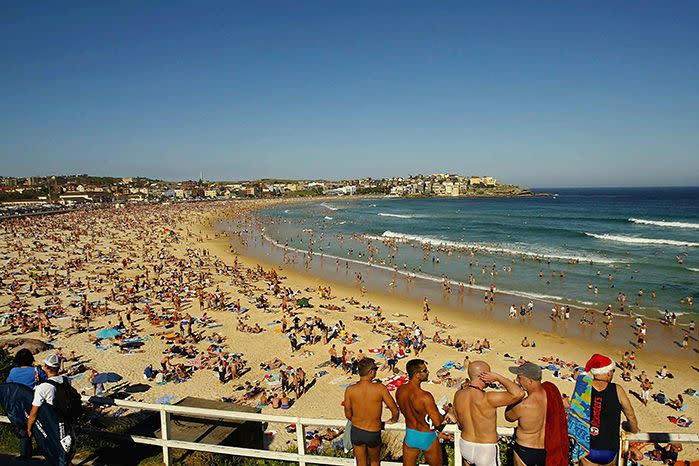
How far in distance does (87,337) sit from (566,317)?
20.9 meters

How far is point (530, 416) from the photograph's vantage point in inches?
130

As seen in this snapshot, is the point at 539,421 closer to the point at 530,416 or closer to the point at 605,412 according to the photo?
the point at 530,416

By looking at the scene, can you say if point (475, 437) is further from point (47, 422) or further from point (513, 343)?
point (513, 343)

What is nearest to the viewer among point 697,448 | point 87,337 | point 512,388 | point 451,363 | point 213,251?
point 512,388

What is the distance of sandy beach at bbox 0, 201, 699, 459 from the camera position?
13.3 meters

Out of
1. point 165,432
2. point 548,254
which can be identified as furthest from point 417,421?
point 548,254

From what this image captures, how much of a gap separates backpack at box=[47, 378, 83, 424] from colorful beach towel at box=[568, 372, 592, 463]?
13.9ft

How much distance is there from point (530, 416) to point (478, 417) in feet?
1.27

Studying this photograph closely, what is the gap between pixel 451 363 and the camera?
585 inches

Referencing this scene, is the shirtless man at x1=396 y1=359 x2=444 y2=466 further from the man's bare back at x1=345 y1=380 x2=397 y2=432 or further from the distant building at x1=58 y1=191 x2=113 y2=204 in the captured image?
the distant building at x1=58 y1=191 x2=113 y2=204

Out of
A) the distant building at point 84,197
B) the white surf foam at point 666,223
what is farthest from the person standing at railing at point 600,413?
the distant building at point 84,197

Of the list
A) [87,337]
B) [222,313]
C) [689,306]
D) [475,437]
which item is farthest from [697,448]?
[87,337]

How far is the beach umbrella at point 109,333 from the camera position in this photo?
16812 mm

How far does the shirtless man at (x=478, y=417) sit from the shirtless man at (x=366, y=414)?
1.95ft
